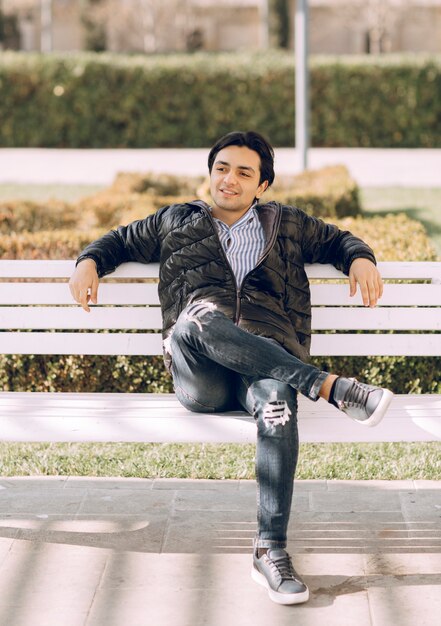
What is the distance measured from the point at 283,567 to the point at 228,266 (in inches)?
39.9

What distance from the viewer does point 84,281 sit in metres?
3.64

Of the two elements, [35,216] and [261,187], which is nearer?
[261,187]

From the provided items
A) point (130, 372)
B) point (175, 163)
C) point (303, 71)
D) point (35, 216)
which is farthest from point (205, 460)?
point (175, 163)

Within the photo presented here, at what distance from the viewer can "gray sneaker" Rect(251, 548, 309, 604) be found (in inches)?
123

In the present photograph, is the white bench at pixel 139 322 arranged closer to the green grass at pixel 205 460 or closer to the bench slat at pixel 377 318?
the bench slat at pixel 377 318

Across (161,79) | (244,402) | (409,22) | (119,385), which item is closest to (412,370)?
(119,385)

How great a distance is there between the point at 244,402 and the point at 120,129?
1586 centimetres

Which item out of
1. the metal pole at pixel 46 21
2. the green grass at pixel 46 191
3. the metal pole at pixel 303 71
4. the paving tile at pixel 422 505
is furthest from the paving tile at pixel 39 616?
the metal pole at pixel 46 21

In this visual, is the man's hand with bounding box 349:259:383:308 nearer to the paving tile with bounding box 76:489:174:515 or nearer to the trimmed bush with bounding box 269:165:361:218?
the paving tile with bounding box 76:489:174:515

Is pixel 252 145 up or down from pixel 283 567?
up

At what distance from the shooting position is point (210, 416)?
11.3 ft

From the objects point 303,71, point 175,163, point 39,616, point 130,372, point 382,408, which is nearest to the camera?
point 39,616

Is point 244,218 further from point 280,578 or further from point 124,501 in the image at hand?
point 280,578

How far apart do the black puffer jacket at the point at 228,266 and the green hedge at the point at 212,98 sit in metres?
14.7
